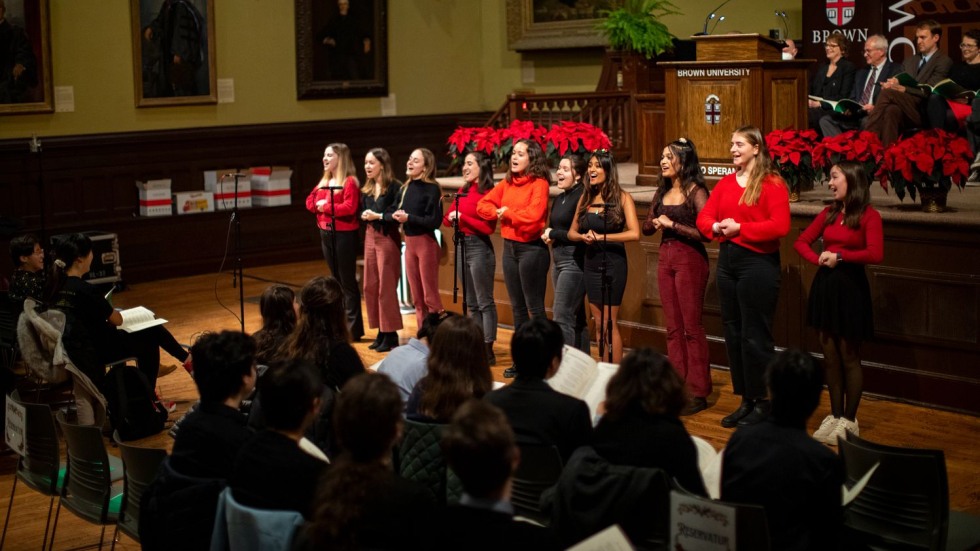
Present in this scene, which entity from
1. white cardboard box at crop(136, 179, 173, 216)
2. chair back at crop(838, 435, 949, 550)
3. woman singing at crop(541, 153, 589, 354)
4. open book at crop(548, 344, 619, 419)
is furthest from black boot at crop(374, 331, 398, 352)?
chair back at crop(838, 435, 949, 550)

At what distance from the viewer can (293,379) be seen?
374cm

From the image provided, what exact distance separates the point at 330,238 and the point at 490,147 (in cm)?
141

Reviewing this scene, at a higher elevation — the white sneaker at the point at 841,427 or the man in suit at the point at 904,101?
the man in suit at the point at 904,101

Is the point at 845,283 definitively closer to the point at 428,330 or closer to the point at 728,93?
the point at 728,93

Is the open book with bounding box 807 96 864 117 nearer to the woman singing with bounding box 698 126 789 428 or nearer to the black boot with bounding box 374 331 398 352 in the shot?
the woman singing with bounding box 698 126 789 428

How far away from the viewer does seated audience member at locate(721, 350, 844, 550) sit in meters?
3.60

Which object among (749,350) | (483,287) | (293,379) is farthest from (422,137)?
(293,379)

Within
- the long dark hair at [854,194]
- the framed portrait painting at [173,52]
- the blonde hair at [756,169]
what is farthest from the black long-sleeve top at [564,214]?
the framed portrait painting at [173,52]

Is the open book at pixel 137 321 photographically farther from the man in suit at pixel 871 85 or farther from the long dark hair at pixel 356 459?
the man in suit at pixel 871 85

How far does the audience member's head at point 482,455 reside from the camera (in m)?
3.01

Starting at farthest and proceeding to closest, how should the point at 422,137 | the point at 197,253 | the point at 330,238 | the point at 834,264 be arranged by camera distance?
the point at 422,137 → the point at 197,253 → the point at 330,238 → the point at 834,264

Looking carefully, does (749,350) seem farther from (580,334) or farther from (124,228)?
(124,228)

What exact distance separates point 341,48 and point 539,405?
10.5 metres

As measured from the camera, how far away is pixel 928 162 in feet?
22.8
